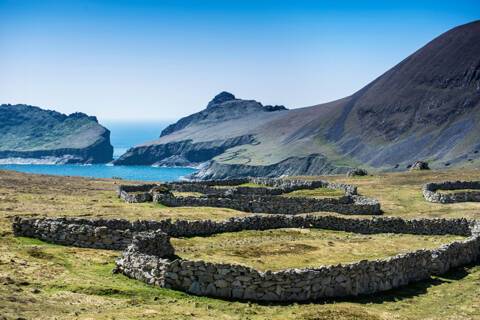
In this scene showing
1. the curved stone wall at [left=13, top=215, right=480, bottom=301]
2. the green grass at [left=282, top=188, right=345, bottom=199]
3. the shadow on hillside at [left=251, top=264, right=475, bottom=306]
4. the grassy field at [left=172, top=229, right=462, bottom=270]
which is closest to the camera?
the curved stone wall at [left=13, top=215, right=480, bottom=301]

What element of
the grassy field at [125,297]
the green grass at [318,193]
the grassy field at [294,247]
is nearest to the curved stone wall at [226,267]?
the grassy field at [125,297]

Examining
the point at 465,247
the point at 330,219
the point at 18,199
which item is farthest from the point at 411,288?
the point at 18,199

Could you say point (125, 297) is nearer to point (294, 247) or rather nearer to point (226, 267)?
point (226, 267)

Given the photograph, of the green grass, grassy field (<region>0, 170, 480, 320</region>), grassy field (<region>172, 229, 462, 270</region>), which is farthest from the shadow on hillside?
the green grass

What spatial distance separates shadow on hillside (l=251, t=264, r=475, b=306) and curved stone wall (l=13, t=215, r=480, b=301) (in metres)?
0.32

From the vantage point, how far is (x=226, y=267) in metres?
26.9

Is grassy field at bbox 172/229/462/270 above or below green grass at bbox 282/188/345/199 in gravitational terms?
below

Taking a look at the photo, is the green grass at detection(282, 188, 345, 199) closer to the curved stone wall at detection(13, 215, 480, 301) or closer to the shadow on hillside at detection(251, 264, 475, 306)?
the curved stone wall at detection(13, 215, 480, 301)

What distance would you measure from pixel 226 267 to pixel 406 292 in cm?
1073

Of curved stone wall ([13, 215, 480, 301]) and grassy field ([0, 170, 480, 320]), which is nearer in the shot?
grassy field ([0, 170, 480, 320])

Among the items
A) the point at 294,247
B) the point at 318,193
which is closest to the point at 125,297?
the point at 294,247

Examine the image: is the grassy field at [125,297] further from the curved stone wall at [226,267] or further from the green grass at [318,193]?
the green grass at [318,193]

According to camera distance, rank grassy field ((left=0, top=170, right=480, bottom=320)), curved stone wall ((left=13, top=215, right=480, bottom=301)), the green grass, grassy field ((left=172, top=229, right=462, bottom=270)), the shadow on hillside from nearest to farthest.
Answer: grassy field ((left=0, top=170, right=480, bottom=320))
curved stone wall ((left=13, top=215, right=480, bottom=301))
the shadow on hillside
grassy field ((left=172, top=229, right=462, bottom=270))
the green grass

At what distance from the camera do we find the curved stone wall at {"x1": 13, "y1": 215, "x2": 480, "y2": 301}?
26.9 m
